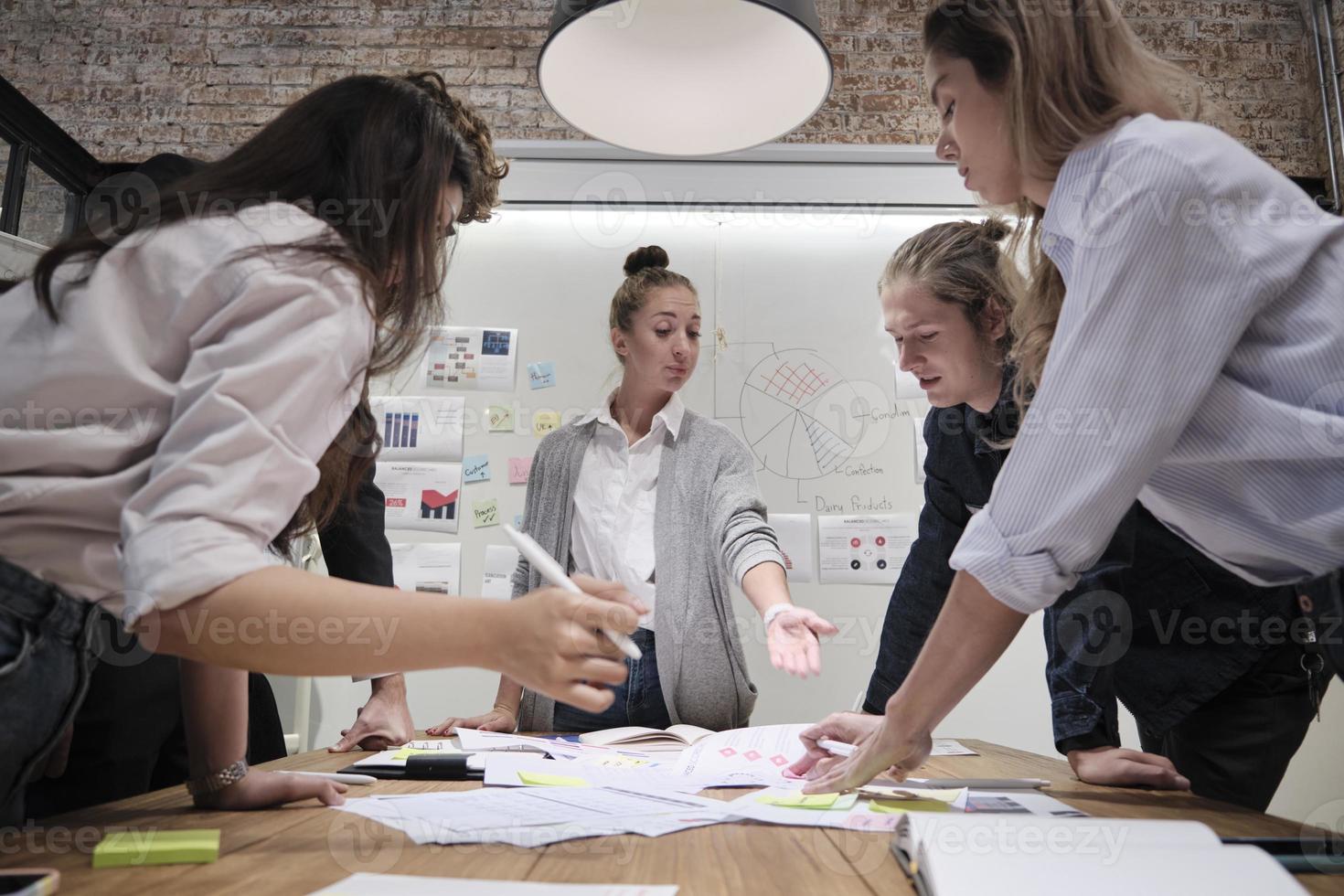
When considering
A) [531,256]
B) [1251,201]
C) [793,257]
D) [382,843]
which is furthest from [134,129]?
[1251,201]

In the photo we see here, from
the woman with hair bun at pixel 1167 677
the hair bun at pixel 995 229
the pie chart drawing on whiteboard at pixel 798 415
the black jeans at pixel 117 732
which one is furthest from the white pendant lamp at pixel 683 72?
the pie chart drawing on whiteboard at pixel 798 415

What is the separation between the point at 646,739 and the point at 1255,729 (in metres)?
0.89

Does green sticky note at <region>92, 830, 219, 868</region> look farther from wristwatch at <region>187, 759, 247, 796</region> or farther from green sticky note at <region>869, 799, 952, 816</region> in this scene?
green sticky note at <region>869, 799, 952, 816</region>

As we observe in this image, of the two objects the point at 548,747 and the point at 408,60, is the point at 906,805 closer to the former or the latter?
the point at 548,747

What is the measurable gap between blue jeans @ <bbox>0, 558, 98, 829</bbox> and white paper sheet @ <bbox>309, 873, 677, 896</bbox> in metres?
0.27

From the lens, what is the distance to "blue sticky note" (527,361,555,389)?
331 centimetres

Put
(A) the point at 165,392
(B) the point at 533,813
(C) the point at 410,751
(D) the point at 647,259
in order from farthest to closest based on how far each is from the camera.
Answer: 1. (D) the point at 647,259
2. (C) the point at 410,751
3. (B) the point at 533,813
4. (A) the point at 165,392

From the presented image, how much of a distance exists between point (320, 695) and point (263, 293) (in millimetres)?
2697

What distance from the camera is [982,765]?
1.35m

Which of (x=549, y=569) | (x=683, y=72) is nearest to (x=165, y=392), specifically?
(x=549, y=569)

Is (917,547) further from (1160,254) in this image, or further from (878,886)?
A: (878,886)

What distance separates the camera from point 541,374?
3320 millimetres

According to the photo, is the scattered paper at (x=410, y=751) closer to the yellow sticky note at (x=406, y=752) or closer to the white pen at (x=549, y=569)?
the yellow sticky note at (x=406, y=752)

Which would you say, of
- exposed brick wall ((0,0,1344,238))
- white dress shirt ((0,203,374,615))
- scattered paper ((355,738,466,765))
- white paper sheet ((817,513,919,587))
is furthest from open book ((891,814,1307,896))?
exposed brick wall ((0,0,1344,238))
